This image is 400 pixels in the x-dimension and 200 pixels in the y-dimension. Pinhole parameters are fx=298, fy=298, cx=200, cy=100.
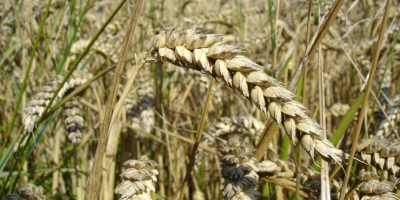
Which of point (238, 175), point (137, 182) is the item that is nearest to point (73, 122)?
point (137, 182)

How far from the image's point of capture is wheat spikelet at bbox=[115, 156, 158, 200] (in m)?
0.64

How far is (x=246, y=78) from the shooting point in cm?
54

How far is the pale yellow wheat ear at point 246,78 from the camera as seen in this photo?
0.48 m

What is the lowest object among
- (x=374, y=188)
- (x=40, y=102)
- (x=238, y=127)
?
(x=374, y=188)

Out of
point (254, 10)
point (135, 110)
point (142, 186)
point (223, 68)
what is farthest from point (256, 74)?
point (254, 10)

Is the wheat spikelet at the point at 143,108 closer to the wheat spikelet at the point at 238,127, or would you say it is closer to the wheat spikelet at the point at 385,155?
the wheat spikelet at the point at 238,127

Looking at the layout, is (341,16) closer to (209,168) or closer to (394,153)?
(209,168)

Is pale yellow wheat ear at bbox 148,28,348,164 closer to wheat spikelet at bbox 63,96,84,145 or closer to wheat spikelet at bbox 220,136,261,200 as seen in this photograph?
wheat spikelet at bbox 220,136,261,200

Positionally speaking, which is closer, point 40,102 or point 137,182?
point 137,182

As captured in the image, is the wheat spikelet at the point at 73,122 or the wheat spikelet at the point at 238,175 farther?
the wheat spikelet at the point at 73,122

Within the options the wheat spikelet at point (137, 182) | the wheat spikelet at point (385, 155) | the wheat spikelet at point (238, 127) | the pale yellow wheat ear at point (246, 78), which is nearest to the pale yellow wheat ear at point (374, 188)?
the wheat spikelet at point (385, 155)

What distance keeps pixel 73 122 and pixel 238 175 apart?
68cm

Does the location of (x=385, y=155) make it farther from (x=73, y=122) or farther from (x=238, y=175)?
(x=73, y=122)

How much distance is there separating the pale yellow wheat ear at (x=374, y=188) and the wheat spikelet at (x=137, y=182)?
1.55 feet
